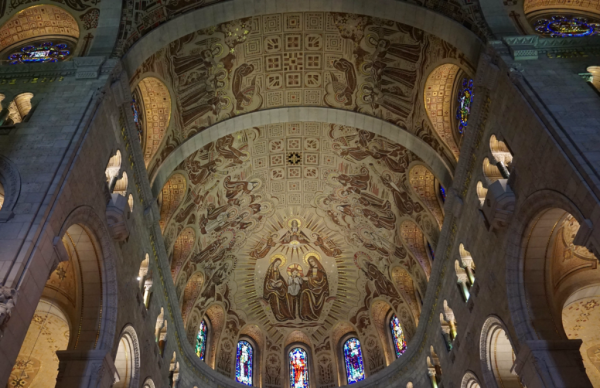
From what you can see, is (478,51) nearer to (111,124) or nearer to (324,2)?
(324,2)

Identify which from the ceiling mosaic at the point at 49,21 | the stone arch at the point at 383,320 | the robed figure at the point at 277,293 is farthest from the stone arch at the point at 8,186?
the stone arch at the point at 383,320

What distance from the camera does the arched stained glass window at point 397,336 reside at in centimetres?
2009

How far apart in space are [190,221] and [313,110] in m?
5.85

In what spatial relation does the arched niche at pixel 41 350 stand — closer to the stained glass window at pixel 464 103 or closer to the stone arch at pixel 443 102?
the stone arch at pixel 443 102

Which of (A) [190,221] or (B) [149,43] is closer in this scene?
(B) [149,43]

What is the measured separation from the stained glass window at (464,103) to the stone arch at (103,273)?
32.3ft

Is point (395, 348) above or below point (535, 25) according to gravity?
below

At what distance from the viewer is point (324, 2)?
570 inches

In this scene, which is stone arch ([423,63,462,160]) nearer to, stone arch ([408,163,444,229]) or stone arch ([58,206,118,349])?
stone arch ([408,163,444,229])

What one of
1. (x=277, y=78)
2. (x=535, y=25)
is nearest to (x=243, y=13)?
(x=277, y=78)

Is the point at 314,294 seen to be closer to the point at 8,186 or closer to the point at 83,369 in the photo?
the point at 83,369

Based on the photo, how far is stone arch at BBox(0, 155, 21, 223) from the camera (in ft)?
27.6

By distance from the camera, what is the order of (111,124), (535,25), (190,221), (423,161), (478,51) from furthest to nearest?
(190,221) < (423,161) < (535,25) < (478,51) < (111,124)

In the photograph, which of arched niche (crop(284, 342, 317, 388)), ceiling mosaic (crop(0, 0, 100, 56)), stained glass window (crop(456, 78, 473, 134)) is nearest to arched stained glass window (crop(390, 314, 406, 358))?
arched niche (crop(284, 342, 317, 388))
